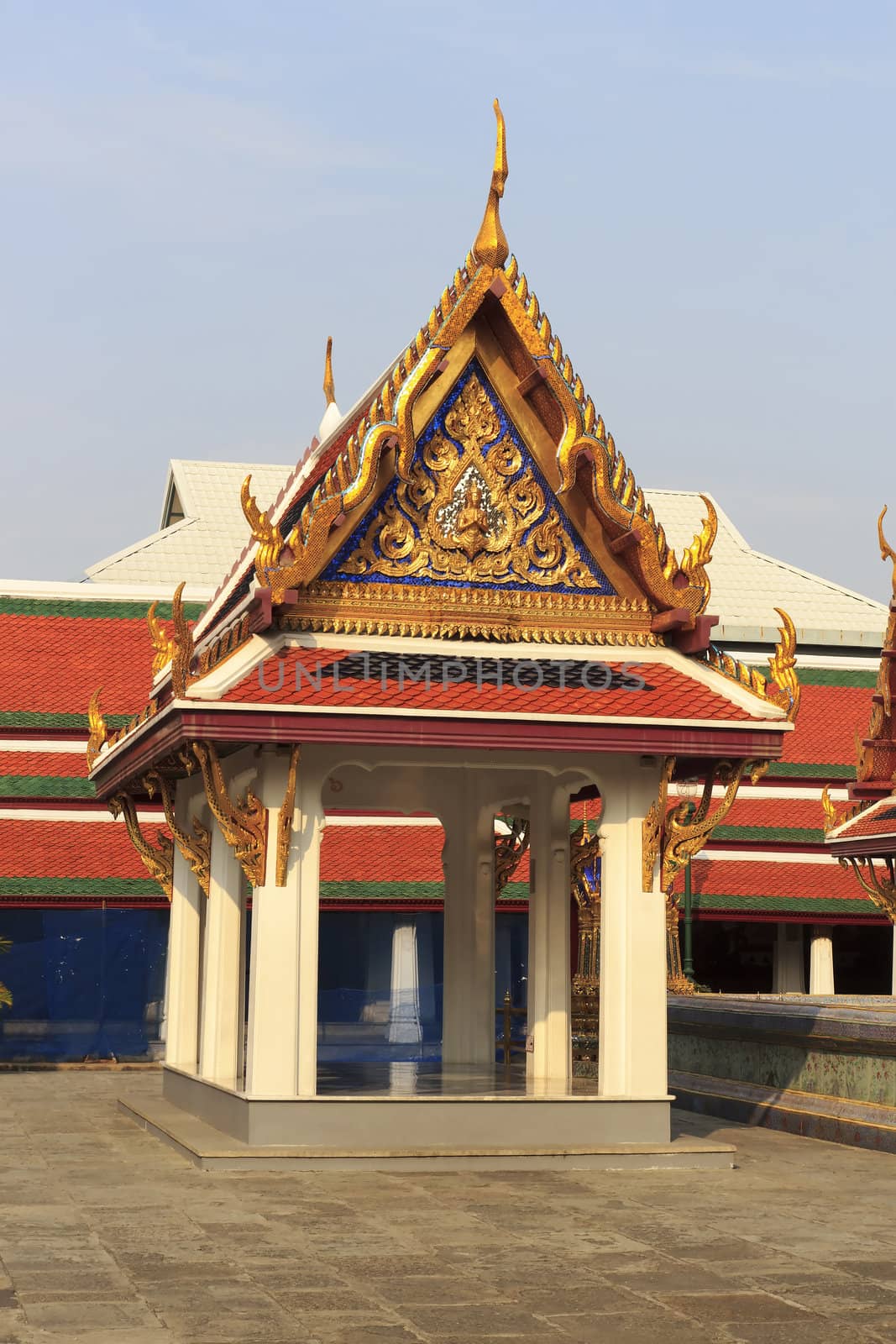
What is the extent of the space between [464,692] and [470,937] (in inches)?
191

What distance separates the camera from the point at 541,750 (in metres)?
13.0

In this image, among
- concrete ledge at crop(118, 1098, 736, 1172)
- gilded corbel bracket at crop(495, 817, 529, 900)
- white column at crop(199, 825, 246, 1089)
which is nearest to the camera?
concrete ledge at crop(118, 1098, 736, 1172)

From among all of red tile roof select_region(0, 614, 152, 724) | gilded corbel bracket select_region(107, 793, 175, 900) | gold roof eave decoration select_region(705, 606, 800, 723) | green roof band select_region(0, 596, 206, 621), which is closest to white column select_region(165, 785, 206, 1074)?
gilded corbel bracket select_region(107, 793, 175, 900)

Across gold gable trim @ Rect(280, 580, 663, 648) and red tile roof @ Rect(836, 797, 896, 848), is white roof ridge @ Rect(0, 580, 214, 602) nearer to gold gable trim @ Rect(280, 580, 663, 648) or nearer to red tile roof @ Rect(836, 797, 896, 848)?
red tile roof @ Rect(836, 797, 896, 848)

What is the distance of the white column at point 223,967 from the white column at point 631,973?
2929mm

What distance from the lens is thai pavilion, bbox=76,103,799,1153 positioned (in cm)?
1233

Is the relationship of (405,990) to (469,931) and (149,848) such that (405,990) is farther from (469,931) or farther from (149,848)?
(149,848)

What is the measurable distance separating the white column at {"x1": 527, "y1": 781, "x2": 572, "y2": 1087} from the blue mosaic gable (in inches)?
109

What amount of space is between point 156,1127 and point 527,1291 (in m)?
6.88

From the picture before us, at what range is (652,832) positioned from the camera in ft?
Result: 42.6

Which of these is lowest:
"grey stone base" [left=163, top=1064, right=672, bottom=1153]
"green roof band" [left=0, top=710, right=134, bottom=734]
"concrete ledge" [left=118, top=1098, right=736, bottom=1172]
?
"concrete ledge" [left=118, top=1098, right=736, bottom=1172]

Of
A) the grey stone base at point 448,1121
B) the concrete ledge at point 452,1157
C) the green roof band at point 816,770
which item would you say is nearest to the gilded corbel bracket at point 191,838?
the grey stone base at point 448,1121

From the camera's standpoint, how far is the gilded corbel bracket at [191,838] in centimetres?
1466

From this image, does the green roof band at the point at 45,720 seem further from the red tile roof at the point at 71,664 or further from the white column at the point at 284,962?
the white column at the point at 284,962
